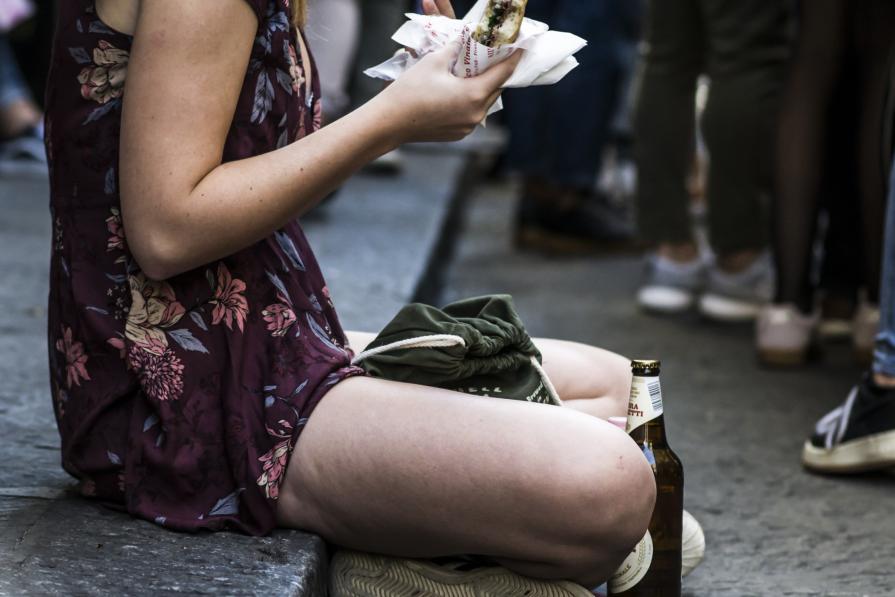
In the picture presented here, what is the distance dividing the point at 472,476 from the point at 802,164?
204cm

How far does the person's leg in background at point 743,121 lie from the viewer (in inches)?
146

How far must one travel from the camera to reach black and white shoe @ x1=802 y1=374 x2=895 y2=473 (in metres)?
2.47

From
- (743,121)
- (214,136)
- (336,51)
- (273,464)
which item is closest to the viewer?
(214,136)

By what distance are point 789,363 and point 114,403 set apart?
7.15ft

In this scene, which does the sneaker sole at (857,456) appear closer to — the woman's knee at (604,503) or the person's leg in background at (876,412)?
the person's leg in background at (876,412)

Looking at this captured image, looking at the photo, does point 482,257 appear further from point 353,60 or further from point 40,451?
point 40,451

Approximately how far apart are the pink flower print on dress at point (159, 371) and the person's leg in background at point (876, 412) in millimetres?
1401

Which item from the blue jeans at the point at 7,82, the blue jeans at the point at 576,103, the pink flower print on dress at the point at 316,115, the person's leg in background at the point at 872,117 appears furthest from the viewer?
the blue jeans at the point at 7,82

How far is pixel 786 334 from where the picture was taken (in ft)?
11.3

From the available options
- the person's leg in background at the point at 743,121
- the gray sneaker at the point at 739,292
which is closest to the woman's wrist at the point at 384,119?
the person's leg in background at the point at 743,121

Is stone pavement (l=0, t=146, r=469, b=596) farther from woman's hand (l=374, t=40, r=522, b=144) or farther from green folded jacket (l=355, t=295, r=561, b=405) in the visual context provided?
woman's hand (l=374, t=40, r=522, b=144)

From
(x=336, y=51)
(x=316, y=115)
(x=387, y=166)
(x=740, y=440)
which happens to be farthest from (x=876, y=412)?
(x=387, y=166)

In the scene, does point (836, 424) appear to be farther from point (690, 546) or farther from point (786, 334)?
point (786, 334)

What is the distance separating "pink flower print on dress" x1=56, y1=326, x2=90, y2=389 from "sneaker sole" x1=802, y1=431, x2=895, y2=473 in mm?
1486
